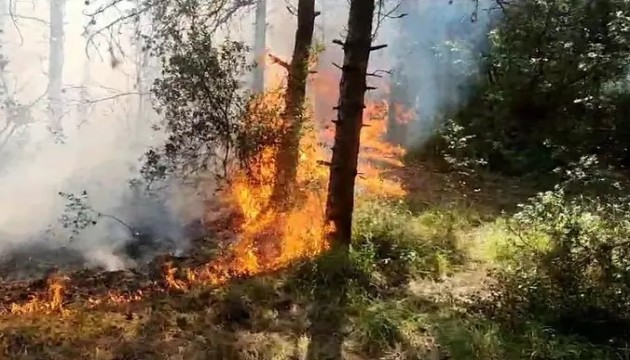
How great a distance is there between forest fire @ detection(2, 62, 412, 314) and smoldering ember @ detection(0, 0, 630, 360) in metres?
0.03

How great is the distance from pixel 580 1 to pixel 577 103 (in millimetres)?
1939

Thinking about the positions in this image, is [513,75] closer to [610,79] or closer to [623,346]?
[610,79]

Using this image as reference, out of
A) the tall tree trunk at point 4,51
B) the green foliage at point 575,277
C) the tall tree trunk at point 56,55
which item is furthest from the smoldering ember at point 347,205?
the tall tree trunk at point 4,51

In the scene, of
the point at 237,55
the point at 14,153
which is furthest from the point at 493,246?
the point at 14,153

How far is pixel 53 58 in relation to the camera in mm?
21156

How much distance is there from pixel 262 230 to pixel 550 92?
7222 millimetres

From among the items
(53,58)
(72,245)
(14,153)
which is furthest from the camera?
(53,58)

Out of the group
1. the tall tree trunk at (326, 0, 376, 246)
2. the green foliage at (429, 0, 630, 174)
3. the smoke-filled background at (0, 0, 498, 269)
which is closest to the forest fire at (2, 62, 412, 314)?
the tall tree trunk at (326, 0, 376, 246)

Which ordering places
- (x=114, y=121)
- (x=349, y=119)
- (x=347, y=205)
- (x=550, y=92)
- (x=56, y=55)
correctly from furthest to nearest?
(x=114, y=121), (x=56, y=55), (x=550, y=92), (x=347, y=205), (x=349, y=119)

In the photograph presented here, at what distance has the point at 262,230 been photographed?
8.36 meters

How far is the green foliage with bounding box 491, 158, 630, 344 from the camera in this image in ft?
17.2

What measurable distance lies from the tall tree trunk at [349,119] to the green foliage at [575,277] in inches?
69.0

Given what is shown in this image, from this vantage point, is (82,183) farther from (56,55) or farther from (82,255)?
(56,55)

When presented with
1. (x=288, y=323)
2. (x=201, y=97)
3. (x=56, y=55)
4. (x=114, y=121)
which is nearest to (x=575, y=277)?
(x=288, y=323)
